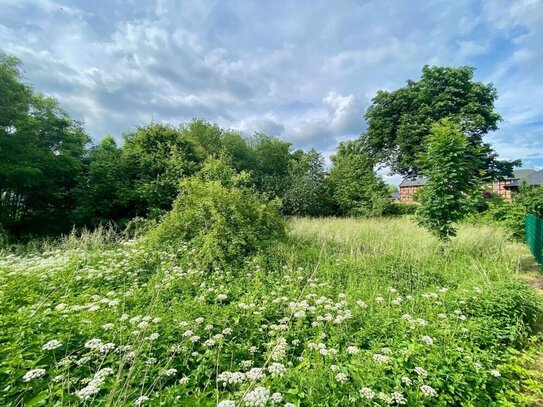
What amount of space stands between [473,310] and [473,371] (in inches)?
51.9

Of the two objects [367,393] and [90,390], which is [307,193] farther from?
[90,390]

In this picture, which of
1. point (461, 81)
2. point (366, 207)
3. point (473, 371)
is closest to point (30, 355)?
point (473, 371)

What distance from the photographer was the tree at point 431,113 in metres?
15.2

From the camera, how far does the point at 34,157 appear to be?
7.92m

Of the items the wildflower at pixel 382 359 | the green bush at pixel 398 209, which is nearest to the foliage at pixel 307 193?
the green bush at pixel 398 209

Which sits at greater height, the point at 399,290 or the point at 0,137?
the point at 0,137

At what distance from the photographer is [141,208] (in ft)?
31.3

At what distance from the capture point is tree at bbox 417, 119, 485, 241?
568 centimetres

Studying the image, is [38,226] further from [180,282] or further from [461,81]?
[461,81]

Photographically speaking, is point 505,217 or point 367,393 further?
point 505,217

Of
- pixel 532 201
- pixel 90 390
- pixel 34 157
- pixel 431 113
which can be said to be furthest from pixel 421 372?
pixel 431 113

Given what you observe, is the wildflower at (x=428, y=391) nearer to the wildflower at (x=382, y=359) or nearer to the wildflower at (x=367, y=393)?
the wildflower at (x=382, y=359)

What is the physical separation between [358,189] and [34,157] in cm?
1461

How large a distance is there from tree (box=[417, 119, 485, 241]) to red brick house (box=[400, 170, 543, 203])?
722 centimetres
